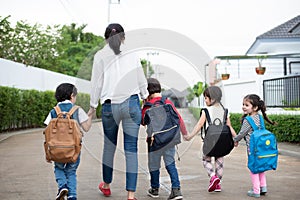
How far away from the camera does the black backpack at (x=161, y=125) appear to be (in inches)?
204

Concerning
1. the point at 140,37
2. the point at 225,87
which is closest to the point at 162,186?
the point at 140,37

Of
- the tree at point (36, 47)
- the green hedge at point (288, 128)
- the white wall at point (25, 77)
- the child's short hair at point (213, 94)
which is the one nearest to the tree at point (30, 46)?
the tree at point (36, 47)

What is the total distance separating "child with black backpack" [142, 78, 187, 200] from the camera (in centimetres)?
518

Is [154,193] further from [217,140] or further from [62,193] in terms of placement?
[62,193]

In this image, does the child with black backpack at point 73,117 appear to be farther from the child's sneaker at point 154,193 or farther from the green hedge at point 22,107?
the green hedge at point 22,107

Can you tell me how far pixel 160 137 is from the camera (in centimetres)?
518

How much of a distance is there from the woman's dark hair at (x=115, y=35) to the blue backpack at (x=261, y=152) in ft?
6.23

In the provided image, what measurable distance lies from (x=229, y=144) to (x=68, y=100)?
2039 millimetres

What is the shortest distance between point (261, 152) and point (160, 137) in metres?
1.21

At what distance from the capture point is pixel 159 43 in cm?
870

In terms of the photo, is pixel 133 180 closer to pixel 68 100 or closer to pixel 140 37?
pixel 68 100

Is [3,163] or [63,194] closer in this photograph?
[63,194]

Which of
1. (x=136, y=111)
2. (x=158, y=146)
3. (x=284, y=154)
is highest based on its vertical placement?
(x=136, y=111)

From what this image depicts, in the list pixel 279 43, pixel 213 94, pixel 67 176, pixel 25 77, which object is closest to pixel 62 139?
pixel 67 176
